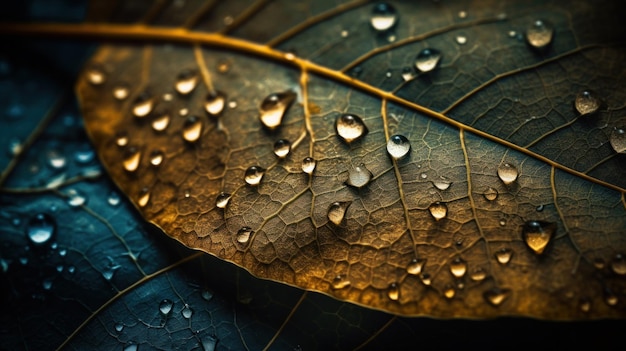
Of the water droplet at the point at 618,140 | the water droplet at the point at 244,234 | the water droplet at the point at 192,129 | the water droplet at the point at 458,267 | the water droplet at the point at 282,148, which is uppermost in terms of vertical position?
the water droplet at the point at 192,129

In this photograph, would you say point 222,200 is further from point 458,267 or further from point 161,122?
point 458,267

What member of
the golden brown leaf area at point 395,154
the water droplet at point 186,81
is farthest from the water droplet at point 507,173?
the water droplet at point 186,81

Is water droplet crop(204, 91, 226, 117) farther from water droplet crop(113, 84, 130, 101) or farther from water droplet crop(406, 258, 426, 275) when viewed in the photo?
water droplet crop(406, 258, 426, 275)

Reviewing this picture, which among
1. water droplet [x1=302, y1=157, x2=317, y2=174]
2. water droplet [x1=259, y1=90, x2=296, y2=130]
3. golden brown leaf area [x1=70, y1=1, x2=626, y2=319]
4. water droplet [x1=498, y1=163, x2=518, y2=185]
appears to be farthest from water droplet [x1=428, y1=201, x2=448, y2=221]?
water droplet [x1=259, y1=90, x2=296, y2=130]

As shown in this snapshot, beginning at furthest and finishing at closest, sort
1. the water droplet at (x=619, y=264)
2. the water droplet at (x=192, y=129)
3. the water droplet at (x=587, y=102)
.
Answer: the water droplet at (x=192, y=129) → the water droplet at (x=587, y=102) → the water droplet at (x=619, y=264)

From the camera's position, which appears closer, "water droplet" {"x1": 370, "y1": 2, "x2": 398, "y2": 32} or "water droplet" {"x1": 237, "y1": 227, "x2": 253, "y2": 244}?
"water droplet" {"x1": 237, "y1": 227, "x2": 253, "y2": 244}

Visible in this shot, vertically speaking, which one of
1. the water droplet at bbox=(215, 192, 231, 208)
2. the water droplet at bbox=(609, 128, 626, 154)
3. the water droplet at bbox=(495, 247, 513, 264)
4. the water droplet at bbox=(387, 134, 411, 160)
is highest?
the water droplet at bbox=(387, 134, 411, 160)

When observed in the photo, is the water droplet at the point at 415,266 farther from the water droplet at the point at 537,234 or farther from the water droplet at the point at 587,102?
the water droplet at the point at 587,102
